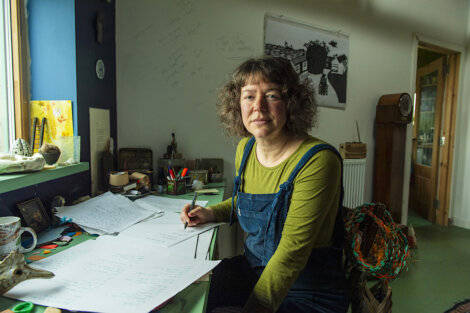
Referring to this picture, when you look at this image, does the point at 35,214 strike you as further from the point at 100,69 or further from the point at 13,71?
the point at 100,69

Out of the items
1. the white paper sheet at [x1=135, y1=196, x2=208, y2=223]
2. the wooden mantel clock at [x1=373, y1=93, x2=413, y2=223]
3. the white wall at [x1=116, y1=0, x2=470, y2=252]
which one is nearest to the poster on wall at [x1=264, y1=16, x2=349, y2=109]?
the white wall at [x1=116, y1=0, x2=470, y2=252]

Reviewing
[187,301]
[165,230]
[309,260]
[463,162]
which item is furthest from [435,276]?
[187,301]

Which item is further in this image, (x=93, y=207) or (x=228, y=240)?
(x=228, y=240)

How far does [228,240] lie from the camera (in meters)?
2.40

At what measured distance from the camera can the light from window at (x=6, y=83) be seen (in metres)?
1.40

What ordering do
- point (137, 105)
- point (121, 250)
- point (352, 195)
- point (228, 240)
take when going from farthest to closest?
point (352, 195)
point (228, 240)
point (137, 105)
point (121, 250)

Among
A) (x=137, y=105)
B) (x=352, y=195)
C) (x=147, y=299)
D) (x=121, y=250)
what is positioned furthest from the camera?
(x=352, y=195)

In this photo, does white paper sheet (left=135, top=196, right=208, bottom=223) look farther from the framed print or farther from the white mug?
the white mug

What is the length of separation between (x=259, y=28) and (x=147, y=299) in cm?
227

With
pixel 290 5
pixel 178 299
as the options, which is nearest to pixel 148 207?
pixel 178 299

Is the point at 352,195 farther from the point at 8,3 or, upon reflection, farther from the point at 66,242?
the point at 8,3

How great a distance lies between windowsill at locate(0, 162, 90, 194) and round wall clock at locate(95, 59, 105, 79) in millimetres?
629

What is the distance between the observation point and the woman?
0.92 meters

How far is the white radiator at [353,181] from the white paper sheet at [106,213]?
216 cm
